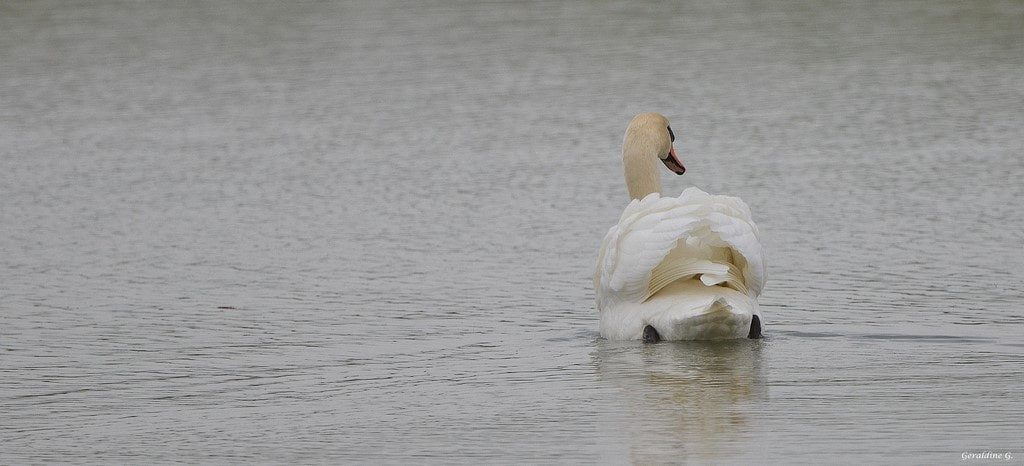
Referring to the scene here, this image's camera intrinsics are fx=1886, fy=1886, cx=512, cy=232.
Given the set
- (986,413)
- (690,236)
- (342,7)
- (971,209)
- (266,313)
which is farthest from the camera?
(342,7)

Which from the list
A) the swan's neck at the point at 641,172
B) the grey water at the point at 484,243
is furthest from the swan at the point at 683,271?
the swan's neck at the point at 641,172

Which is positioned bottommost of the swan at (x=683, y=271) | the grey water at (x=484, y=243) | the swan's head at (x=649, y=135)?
the grey water at (x=484, y=243)

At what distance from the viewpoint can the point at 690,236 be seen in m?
8.37

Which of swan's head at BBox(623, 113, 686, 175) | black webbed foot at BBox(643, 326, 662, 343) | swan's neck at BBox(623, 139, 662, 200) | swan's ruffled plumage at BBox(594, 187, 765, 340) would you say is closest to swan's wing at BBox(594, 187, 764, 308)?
swan's ruffled plumage at BBox(594, 187, 765, 340)

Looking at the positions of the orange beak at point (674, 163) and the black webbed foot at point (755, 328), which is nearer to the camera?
the black webbed foot at point (755, 328)

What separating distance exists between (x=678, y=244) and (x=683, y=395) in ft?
4.49

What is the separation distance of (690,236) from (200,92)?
38.4 feet

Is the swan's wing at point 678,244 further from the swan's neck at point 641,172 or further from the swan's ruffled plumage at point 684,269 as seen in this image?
the swan's neck at point 641,172

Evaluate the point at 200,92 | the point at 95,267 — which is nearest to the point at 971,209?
the point at 95,267

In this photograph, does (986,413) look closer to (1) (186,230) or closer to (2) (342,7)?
(1) (186,230)

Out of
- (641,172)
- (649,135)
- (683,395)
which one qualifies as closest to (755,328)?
(683,395)

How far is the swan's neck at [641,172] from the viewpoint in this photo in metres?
9.55

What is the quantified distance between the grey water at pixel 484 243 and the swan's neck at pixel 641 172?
667 millimetres

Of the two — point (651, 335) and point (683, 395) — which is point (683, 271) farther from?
point (683, 395)
